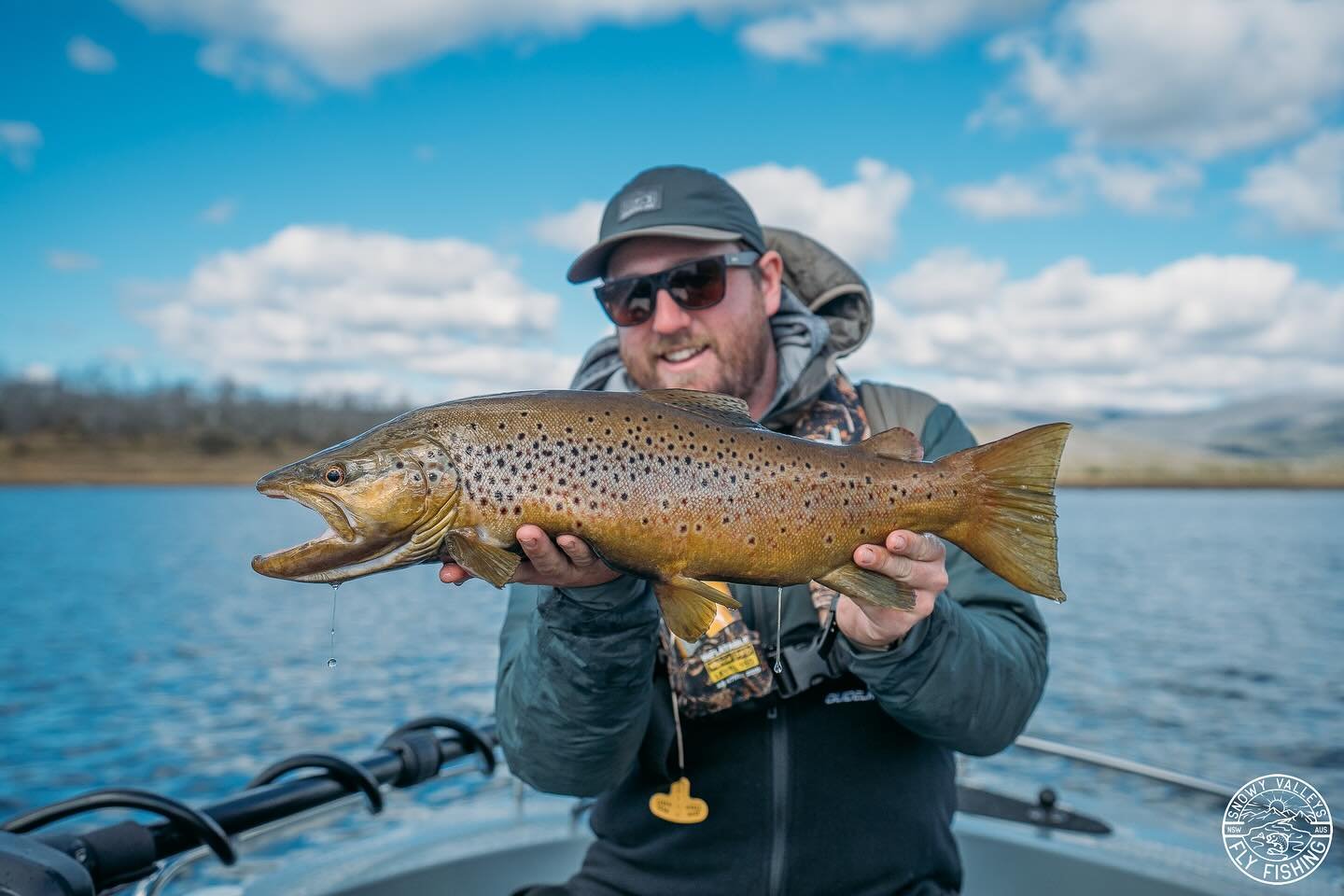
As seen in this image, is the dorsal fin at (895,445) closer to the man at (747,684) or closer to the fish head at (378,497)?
the man at (747,684)

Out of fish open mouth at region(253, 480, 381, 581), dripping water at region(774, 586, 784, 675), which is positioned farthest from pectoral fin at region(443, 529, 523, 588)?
dripping water at region(774, 586, 784, 675)

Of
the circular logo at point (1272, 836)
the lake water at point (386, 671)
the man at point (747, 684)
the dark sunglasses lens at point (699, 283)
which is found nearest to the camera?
the man at point (747, 684)

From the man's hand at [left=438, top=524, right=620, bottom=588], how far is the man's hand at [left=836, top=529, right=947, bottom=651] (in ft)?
2.45

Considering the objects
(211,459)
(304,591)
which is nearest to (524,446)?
(304,591)

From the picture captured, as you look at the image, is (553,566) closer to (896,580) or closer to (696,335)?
(896,580)

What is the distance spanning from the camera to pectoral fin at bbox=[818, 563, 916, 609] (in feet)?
8.65

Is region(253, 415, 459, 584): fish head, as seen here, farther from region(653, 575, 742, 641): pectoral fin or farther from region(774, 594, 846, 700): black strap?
region(774, 594, 846, 700): black strap

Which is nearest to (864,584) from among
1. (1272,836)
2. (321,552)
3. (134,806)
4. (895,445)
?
(895,445)

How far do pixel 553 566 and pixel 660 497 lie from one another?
35cm

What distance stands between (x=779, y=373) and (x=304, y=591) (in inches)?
1178

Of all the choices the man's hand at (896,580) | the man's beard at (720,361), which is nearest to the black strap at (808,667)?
the man's hand at (896,580)

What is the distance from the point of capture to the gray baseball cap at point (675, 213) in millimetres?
3904

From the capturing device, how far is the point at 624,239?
158 inches

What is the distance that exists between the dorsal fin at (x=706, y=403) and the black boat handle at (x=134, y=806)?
2.16 m
